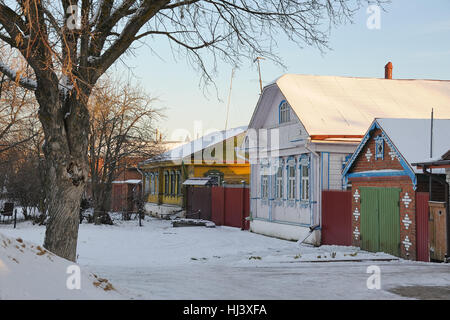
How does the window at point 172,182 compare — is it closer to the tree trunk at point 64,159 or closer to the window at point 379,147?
the window at point 379,147

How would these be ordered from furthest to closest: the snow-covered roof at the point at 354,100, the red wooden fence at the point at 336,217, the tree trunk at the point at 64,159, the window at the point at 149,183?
the window at the point at 149,183
the snow-covered roof at the point at 354,100
the red wooden fence at the point at 336,217
the tree trunk at the point at 64,159

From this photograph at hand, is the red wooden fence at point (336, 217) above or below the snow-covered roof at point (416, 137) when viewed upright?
below

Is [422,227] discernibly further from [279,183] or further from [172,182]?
[172,182]

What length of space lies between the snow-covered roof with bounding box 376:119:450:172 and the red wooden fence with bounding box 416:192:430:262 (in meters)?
0.74

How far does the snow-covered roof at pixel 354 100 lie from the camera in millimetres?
18969

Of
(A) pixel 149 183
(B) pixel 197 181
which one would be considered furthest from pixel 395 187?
(A) pixel 149 183

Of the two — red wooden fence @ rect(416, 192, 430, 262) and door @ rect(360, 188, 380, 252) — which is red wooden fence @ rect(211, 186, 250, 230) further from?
red wooden fence @ rect(416, 192, 430, 262)

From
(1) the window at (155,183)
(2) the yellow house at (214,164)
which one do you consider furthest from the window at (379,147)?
(1) the window at (155,183)

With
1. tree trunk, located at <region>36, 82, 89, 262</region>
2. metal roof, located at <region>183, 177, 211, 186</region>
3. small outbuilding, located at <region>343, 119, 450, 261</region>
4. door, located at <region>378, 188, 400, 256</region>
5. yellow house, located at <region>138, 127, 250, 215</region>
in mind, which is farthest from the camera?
yellow house, located at <region>138, 127, 250, 215</region>

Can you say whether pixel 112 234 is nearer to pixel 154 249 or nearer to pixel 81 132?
pixel 154 249

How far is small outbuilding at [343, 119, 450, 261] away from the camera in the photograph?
13.5m

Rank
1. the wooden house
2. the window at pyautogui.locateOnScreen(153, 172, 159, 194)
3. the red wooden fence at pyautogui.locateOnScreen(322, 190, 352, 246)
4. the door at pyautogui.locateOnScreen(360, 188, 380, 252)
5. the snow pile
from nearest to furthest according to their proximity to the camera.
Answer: the snow pile → the door at pyautogui.locateOnScreen(360, 188, 380, 252) → the red wooden fence at pyautogui.locateOnScreen(322, 190, 352, 246) → the wooden house → the window at pyautogui.locateOnScreen(153, 172, 159, 194)

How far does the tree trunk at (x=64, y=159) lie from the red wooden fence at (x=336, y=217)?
1024 centimetres

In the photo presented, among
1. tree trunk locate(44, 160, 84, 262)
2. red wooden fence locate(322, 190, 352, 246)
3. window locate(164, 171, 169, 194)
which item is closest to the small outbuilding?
red wooden fence locate(322, 190, 352, 246)
